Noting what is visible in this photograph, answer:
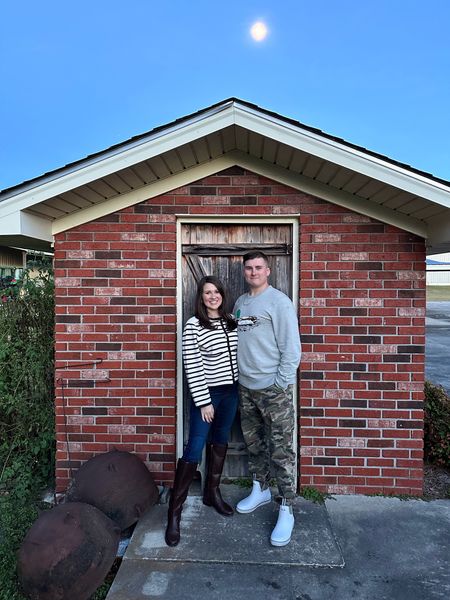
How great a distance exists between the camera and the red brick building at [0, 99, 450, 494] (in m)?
3.69

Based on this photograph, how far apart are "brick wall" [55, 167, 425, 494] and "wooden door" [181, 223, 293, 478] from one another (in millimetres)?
154

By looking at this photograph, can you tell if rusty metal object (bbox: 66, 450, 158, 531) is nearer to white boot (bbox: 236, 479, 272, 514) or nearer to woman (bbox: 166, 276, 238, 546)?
woman (bbox: 166, 276, 238, 546)

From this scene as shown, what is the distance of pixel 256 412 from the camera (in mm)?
3373

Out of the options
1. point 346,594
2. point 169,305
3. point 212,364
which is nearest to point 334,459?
point 346,594

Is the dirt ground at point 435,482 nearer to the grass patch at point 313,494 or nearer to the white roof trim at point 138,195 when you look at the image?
the grass patch at point 313,494

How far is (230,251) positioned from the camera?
3.80 metres

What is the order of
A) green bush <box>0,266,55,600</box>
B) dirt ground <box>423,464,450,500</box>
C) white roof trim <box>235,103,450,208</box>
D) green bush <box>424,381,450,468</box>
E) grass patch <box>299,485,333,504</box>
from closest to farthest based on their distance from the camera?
white roof trim <box>235,103,450,208</box> < grass patch <box>299,485,333,504</box> < dirt ground <box>423,464,450,500</box> < green bush <box>0,266,55,600</box> < green bush <box>424,381,450,468</box>

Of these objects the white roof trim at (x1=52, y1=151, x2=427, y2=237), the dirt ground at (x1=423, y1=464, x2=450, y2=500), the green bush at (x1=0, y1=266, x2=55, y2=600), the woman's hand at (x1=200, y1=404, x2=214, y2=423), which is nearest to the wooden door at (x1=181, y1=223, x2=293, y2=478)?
the white roof trim at (x1=52, y1=151, x2=427, y2=237)

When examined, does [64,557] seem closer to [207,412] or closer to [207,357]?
[207,412]

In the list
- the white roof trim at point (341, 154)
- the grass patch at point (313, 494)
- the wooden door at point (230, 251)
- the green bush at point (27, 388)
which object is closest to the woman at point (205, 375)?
the wooden door at point (230, 251)

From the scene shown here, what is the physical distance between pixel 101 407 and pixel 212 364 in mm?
1254

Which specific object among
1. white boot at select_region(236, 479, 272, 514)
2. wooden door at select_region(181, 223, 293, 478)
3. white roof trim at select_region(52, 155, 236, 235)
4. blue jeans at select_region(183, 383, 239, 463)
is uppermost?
white roof trim at select_region(52, 155, 236, 235)

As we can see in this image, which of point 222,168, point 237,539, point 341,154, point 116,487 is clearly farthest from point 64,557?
point 341,154

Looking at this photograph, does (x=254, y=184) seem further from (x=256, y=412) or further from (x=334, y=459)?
(x=334, y=459)
